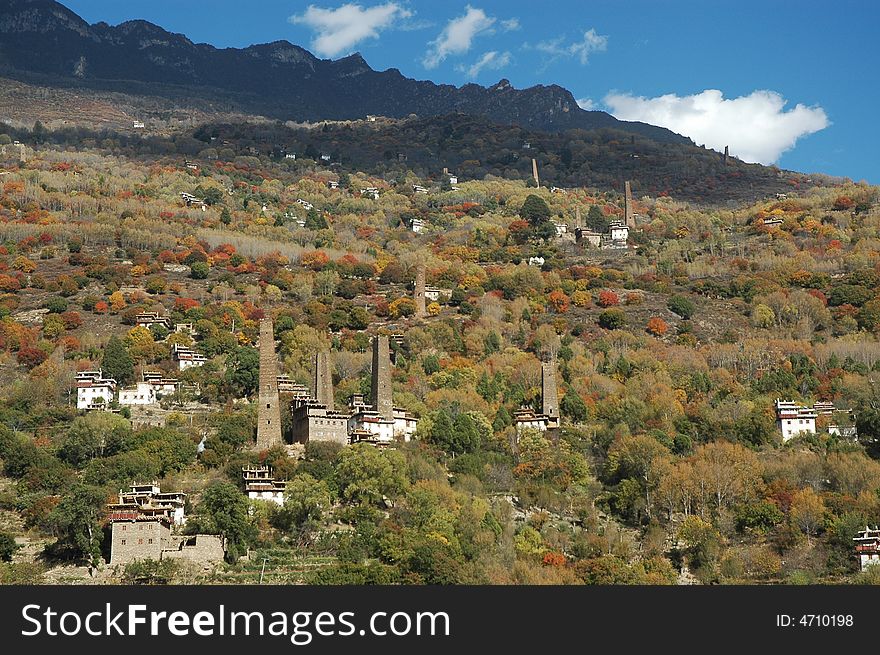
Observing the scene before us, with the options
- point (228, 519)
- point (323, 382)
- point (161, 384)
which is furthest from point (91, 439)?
point (161, 384)

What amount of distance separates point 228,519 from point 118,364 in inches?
1101

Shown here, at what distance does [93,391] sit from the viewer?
7231 centimetres

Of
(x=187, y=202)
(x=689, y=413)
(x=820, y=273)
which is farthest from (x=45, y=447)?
(x=187, y=202)

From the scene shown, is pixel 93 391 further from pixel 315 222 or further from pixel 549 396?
pixel 315 222

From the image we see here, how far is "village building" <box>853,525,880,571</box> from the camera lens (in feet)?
176

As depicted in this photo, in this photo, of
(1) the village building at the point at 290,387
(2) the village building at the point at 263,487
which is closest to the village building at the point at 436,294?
(1) the village building at the point at 290,387

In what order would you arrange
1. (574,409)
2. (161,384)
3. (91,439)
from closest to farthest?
(91,439)
(574,409)
(161,384)

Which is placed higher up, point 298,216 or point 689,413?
point 298,216

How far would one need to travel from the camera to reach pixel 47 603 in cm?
2936

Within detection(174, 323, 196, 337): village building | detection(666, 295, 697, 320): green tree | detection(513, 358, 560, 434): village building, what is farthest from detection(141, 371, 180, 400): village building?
detection(666, 295, 697, 320): green tree

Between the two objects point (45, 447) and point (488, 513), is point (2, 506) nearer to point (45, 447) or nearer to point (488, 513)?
point (45, 447)

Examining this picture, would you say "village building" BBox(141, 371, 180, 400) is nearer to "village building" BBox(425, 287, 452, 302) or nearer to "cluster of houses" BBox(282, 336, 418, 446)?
"cluster of houses" BBox(282, 336, 418, 446)

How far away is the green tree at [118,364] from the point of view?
250ft

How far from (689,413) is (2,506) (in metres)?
35.9
